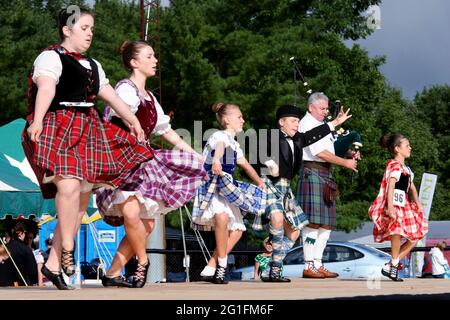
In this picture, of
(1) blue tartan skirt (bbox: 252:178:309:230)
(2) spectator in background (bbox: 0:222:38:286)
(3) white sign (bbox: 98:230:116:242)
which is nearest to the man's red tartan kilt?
(1) blue tartan skirt (bbox: 252:178:309:230)

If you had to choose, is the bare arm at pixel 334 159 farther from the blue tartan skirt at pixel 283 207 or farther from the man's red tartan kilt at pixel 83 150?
the man's red tartan kilt at pixel 83 150

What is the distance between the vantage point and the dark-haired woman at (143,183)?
643 cm

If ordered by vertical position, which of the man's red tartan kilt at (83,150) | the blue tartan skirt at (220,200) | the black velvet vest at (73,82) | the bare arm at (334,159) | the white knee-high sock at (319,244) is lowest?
the white knee-high sock at (319,244)

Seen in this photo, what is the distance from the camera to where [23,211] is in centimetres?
1461

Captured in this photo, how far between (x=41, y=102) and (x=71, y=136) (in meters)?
0.27

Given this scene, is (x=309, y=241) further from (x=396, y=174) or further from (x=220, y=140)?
(x=220, y=140)

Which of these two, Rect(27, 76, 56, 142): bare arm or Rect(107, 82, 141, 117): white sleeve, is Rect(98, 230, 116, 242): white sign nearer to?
Rect(107, 82, 141, 117): white sleeve

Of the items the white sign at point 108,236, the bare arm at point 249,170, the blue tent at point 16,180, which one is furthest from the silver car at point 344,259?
the bare arm at point 249,170

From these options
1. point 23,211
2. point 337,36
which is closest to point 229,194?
point 23,211

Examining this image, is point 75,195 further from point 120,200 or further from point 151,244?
point 151,244

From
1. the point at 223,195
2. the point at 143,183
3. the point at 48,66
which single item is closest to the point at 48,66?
the point at 48,66

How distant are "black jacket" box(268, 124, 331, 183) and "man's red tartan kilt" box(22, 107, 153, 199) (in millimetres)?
2478

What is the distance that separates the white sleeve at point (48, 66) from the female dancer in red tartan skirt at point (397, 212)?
4.10 meters

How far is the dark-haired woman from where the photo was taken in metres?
6.43
